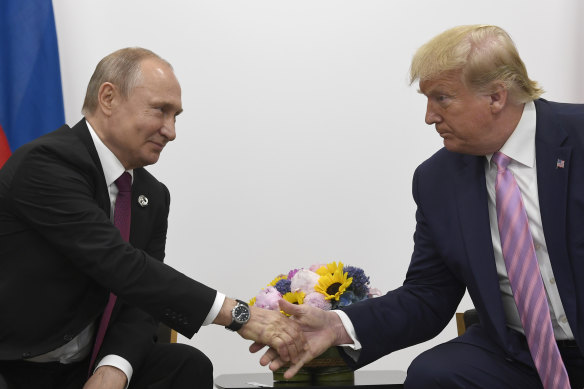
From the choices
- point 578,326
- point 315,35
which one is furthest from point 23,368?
point 315,35

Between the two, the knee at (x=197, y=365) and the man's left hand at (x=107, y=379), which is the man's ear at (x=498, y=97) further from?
the man's left hand at (x=107, y=379)

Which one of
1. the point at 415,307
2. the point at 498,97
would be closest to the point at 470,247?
the point at 415,307

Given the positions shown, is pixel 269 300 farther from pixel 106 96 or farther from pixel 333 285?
pixel 106 96

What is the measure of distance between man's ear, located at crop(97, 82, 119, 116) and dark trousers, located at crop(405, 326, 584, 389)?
1307mm

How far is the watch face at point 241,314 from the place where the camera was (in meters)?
2.43

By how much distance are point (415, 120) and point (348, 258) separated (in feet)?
2.58

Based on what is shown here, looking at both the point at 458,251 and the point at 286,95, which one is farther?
the point at 286,95

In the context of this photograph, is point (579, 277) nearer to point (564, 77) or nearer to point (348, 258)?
point (348, 258)

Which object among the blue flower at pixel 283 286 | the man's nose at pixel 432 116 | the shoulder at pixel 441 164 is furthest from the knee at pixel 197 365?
the man's nose at pixel 432 116

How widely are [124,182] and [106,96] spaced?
0.99 feet

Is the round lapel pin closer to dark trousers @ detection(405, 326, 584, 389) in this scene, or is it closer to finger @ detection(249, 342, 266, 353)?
finger @ detection(249, 342, 266, 353)

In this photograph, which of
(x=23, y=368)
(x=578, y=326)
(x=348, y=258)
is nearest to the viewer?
(x=578, y=326)

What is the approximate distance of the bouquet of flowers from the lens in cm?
269

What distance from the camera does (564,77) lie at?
160 inches
